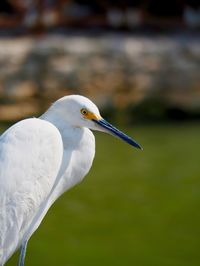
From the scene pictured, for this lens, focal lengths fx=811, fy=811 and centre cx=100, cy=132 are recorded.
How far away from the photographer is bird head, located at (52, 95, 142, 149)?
124 inches

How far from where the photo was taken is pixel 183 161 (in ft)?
24.1

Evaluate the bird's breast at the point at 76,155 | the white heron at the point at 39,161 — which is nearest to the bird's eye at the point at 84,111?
the white heron at the point at 39,161

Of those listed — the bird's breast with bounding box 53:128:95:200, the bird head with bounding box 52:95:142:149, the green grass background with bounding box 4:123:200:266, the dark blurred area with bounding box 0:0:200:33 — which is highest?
the bird head with bounding box 52:95:142:149

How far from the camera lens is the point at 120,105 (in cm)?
870

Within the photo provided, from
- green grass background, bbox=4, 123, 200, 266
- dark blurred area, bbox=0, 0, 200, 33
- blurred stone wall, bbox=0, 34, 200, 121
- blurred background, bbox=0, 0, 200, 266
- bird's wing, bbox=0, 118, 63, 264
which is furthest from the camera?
dark blurred area, bbox=0, 0, 200, 33

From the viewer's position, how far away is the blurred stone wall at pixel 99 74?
8.50 m

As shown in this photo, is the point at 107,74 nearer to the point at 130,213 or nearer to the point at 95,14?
the point at 95,14

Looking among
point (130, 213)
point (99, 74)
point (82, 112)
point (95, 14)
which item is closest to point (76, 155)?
point (82, 112)

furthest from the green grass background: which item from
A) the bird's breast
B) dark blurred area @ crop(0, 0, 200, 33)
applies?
dark blurred area @ crop(0, 0, 200, 33)

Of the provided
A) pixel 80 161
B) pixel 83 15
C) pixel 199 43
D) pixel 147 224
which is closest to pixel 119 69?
pixel 199 43

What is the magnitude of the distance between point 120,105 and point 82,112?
5537 millimetres

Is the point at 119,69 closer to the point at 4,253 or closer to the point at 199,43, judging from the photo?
the point at 199,43

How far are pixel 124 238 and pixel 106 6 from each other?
19.0 feet

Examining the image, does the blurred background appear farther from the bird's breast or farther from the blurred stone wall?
the bird's breast
